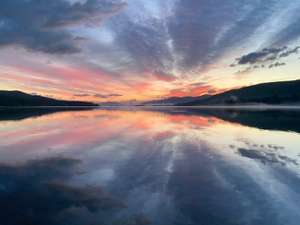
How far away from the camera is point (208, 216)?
757cm

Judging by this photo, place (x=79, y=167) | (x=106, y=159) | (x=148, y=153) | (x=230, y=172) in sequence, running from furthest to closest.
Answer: (x=148, y=153), (x=106, y=159), (x=79, y=167), (x=230, y=172)

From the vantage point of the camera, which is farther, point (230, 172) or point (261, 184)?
point (230, 172)

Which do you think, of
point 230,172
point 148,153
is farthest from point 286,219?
point 148,153

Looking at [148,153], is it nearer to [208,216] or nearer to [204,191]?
[204,191]

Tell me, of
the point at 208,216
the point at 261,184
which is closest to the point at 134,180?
the point at 208,216

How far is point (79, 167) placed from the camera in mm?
13242

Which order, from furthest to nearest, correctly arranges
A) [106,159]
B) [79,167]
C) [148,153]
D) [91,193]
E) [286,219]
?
[148,153]
[106,159]
[79,167]
[91,193]
[286,219]

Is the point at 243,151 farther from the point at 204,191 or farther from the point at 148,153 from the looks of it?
the point at 204,191

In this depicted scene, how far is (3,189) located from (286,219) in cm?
918

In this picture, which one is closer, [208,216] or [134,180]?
[208,216]

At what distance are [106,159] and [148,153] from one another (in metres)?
2.84

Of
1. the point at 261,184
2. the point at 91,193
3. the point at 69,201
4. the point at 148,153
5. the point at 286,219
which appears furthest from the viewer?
the point at 148,153

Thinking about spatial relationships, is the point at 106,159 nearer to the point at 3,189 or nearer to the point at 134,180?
the point at 134,180

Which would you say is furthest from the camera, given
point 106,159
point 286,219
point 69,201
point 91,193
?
point 106,159
